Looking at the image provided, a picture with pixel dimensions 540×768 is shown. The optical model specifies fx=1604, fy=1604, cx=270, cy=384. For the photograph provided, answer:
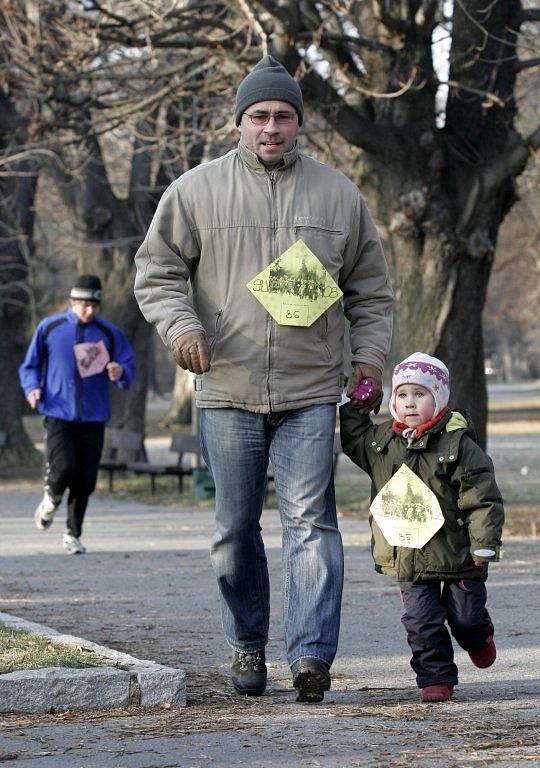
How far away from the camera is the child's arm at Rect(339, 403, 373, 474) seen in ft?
20.3

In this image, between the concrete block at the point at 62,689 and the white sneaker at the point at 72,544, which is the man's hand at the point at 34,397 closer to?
the white sneaker at the point at 72,544

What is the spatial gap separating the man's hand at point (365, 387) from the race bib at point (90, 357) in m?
5.98

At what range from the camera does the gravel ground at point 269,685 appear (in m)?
4.89

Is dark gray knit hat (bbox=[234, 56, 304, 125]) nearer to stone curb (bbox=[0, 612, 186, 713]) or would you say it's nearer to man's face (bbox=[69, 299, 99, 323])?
stone curb (bbox=[0, 612, 186, 713])

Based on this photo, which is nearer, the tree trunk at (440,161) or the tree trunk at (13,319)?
the tree trunk at (440,161)

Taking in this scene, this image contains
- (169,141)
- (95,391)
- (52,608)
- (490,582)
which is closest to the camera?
(52,608)

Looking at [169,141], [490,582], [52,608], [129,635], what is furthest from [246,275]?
[169,141]

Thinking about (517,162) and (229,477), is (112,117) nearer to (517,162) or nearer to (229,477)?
(517,162)

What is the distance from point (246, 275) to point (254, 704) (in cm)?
157

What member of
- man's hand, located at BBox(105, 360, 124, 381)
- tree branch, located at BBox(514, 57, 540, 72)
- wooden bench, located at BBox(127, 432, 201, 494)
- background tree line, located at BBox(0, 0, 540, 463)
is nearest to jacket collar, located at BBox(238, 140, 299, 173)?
man's hand, located at BBox(105, 360, 124, 381)

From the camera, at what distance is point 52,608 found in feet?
29.5

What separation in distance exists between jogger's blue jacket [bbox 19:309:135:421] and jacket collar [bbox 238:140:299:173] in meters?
5.95

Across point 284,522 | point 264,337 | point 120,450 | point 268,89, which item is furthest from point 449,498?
point 120,450

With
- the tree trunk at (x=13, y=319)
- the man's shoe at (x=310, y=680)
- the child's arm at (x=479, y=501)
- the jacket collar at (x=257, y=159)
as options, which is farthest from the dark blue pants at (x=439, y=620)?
the tree trunk at (x=13, y=319)
